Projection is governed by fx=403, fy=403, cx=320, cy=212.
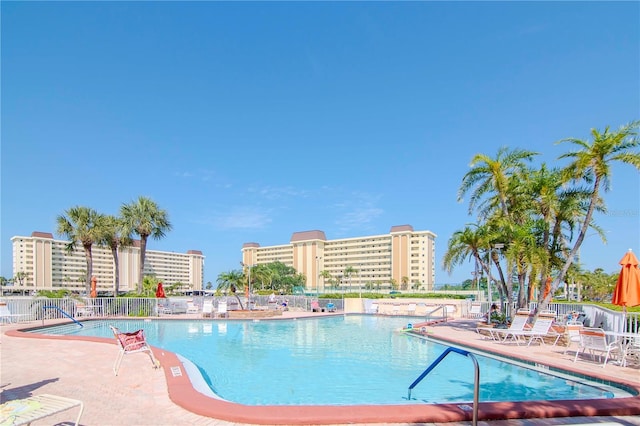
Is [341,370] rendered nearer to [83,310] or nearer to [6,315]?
[6,315]

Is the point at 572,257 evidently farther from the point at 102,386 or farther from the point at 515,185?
the point at 102,386

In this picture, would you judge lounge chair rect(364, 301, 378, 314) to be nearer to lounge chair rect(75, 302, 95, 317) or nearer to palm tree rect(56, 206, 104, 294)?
lounge chair rect(75, 302, 95, 317)

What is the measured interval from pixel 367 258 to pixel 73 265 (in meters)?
84.8

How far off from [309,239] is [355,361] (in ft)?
367

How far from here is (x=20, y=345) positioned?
10172 millimetres

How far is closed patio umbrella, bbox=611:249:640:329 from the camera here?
28.2ft

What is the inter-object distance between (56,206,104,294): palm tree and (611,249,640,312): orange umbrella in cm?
2920

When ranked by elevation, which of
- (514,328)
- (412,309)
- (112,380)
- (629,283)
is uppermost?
(629,283)

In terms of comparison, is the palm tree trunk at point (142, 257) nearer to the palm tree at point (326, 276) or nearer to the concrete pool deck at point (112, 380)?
the concrete pool deck at point (112, 380)

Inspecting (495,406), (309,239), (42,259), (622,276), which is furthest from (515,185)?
(42,259)

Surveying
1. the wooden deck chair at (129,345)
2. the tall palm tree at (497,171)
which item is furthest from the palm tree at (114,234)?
the tall palm tree at (497,171)

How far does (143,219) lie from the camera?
92.8 ft

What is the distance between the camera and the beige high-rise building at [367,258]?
108938 millimetres

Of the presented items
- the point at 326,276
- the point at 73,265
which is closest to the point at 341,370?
the point at 326,276
